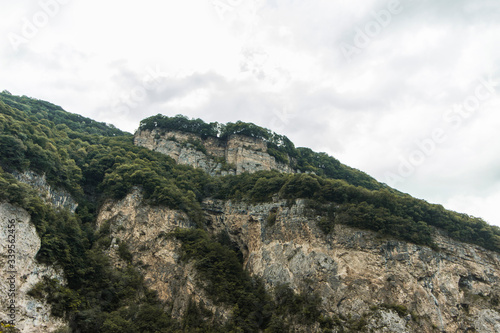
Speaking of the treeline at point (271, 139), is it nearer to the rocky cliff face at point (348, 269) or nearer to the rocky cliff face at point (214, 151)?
the rocky cliff face at point (214, 151)

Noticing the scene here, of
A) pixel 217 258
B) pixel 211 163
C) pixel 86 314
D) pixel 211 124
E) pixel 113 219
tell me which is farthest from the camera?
pixel 211 124

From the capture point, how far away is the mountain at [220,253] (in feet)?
90.4

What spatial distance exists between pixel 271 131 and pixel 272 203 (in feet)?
75.8

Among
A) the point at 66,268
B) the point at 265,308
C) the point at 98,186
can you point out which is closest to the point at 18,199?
the point at 66,268

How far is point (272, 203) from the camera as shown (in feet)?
130

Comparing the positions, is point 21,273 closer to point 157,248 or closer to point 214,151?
point 157,248

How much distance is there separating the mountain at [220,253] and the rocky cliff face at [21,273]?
83mm

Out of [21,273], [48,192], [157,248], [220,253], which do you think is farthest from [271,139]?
[21,273]

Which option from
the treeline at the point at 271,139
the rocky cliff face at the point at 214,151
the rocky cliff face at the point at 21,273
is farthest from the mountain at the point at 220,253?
the treeline at the point at 271,139

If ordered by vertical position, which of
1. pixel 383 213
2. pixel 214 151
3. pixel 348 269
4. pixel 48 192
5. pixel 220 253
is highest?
pixel 214 151

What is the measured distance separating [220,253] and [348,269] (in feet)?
38.5

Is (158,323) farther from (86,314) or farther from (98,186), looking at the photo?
(98,186)

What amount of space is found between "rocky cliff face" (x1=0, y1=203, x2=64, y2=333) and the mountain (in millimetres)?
83

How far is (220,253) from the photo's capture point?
34.4 m
